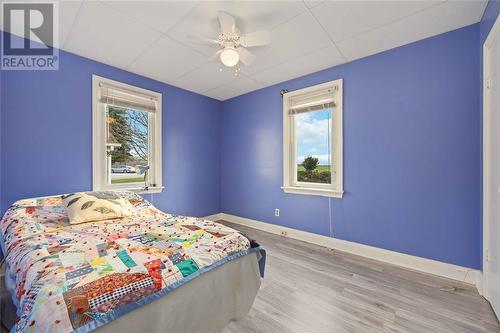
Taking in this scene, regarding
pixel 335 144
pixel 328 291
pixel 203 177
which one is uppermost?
pixel 335 144

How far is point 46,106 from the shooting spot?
7.75 feet

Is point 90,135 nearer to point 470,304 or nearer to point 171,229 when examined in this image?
point 171,229

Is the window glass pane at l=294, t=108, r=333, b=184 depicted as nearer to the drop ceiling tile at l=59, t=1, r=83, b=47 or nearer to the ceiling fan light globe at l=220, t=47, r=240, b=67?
the ceiling fan light globe at l=220, t=47, r=240, b=67

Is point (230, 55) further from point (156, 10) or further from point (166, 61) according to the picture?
point (166, 61)

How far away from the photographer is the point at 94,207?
1948 mm

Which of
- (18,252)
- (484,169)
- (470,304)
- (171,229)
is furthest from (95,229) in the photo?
(484,169)

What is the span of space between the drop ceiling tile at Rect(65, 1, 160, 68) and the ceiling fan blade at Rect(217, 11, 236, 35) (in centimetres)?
78

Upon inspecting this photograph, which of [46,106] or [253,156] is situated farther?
[253,156]

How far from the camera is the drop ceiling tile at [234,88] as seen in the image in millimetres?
3385

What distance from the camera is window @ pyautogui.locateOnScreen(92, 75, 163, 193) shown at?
108 inches

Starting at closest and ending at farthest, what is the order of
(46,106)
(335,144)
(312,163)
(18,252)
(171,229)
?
(18,252)
(171,229)
(46,106)
(335,144)
(312,163)

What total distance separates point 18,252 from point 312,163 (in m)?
3.11

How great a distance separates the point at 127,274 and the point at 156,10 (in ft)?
6.86

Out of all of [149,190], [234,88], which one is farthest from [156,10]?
[149,190]
